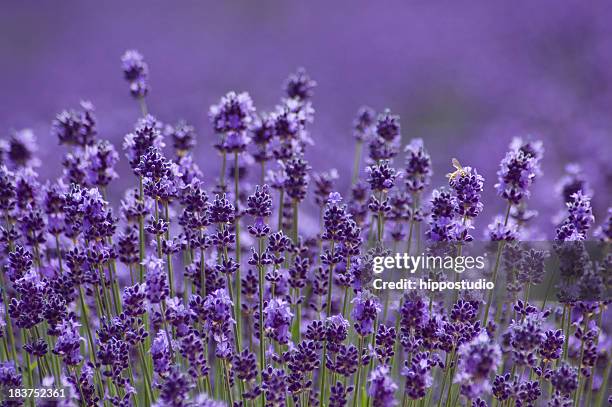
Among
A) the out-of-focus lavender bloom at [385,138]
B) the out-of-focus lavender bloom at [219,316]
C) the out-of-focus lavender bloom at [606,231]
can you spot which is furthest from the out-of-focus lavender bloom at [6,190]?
the out-of-focus lavender bloom at [606,231]

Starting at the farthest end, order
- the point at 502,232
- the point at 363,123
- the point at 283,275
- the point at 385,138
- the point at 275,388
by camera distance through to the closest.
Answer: the point at 363,123 → the point at 385,138 → the point at 283,275 → the point at 502,232 → the point at 275,388

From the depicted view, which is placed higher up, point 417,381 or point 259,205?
point 259,205

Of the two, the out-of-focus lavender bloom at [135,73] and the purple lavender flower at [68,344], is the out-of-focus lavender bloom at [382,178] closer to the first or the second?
the purple lavender flower at [68,344]

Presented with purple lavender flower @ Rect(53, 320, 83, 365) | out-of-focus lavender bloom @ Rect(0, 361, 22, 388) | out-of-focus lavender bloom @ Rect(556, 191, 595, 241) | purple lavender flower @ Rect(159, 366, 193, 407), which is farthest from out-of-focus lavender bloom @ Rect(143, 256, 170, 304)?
out-of-focus lavender bloom @ Rect(556, 191, 595, 241)

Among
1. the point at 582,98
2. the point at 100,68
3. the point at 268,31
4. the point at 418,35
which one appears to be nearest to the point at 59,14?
the point at 100,68

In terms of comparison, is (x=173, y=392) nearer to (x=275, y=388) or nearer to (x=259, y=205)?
(x=275, y=388)

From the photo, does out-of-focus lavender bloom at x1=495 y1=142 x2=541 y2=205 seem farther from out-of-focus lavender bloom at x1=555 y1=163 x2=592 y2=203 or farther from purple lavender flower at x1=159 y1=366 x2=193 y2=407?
purple lavender flower at x1=159 y1=366 x2=193 y2=407

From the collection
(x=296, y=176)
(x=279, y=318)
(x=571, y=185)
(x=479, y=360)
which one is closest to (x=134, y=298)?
(x=279, y=318)

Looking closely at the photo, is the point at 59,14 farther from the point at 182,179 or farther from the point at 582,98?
the point at 182,179
